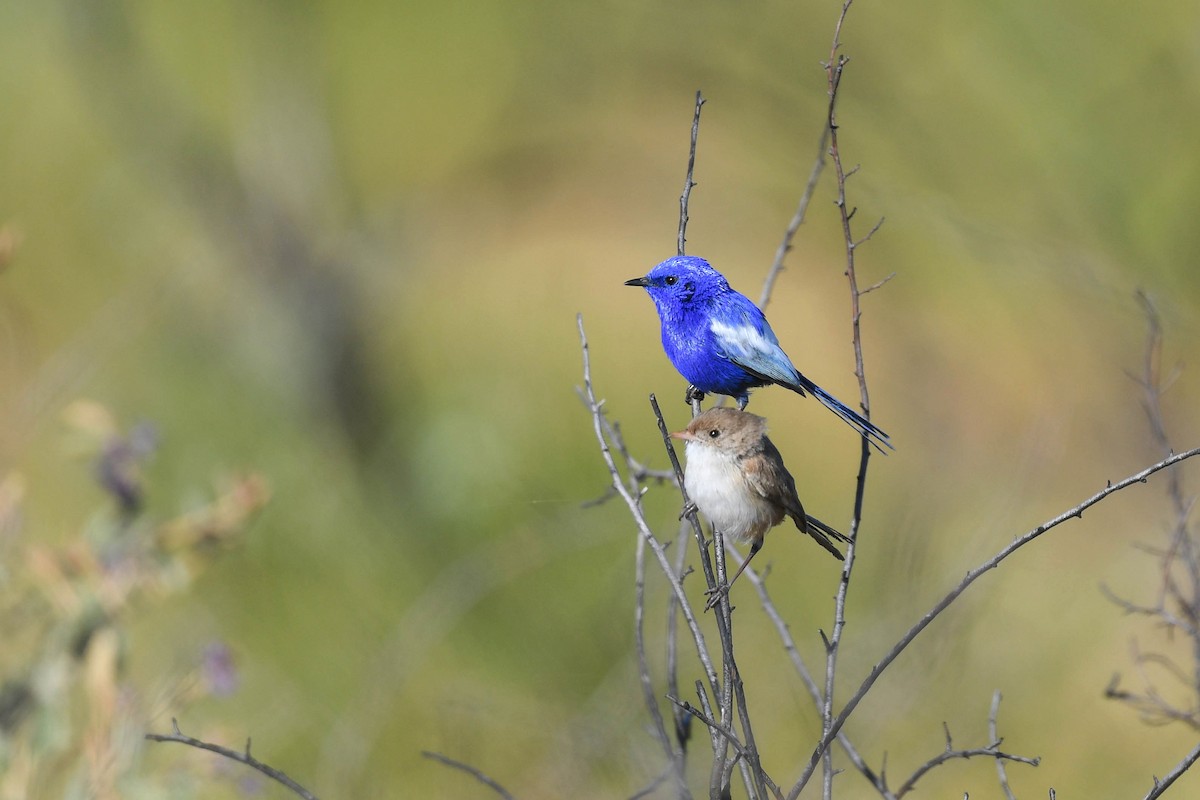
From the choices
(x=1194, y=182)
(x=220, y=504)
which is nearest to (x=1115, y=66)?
(x=1194, y=182)

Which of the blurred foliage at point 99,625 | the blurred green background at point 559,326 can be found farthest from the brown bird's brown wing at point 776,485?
the blurred foliage at point 99,625

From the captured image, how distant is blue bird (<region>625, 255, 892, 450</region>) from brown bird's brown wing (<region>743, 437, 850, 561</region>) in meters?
0.26

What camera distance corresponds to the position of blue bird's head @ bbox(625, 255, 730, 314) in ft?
10.9

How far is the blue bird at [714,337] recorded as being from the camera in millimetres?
3109

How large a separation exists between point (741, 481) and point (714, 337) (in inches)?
24.2

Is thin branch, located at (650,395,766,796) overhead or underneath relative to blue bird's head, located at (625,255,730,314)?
underneath

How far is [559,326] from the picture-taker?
8.48 m

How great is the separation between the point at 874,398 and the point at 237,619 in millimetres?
4326

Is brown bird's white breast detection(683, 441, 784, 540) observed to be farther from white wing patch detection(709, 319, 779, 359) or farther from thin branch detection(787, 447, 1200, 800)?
thin branch detection(787, 447, 1200, 800)

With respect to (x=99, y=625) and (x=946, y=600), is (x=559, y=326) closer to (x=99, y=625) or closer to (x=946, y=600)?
(x=99, y=625)

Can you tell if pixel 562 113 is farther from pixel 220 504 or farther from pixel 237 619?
pixel 220 504

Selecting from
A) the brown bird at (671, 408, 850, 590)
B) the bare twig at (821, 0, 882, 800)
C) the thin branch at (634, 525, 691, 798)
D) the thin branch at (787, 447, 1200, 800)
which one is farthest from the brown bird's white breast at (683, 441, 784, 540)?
the thin branch at (787, 447, 1200, 800)

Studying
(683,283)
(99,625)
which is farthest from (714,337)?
(99,625)

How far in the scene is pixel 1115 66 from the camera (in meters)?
6.46
